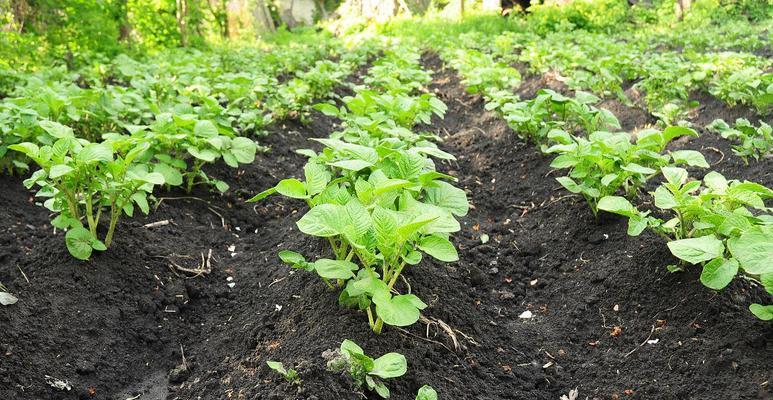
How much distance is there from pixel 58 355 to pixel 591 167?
2359mm

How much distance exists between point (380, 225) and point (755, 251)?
1.06 m

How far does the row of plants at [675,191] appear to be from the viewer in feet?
6.40

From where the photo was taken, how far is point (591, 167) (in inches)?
119

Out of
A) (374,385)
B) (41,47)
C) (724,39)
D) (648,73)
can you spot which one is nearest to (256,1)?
(41,47)

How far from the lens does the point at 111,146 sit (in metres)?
2.50

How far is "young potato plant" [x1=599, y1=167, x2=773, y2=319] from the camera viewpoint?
6.02ft

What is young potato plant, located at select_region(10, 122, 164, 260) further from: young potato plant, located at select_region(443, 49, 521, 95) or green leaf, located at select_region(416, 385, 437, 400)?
young potato plant, located at select_region(443, 49, 521, 95)

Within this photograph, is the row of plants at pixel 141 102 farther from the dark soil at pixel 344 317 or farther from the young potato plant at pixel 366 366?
the young potato plant at pixel 366 366

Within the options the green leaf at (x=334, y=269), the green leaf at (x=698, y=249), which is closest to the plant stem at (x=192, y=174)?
the green leaf at (x=334, y=269)

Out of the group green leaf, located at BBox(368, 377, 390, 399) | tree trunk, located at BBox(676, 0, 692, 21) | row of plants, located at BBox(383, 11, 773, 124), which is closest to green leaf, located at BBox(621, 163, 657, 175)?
green leaf, located at BBox(368, 377, 390, 399)

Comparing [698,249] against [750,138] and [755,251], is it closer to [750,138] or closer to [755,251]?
[755,251]

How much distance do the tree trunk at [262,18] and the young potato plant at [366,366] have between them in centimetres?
1845

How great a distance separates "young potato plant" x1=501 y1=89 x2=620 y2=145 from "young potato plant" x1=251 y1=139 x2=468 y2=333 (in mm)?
1446

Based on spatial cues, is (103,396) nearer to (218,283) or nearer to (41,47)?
(218,283)
